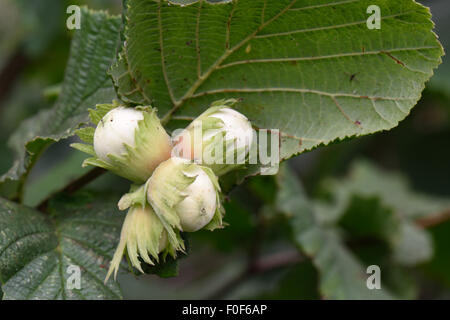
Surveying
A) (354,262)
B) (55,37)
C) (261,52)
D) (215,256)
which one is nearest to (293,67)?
(261,52)

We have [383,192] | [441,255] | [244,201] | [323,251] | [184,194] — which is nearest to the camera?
[184,194]

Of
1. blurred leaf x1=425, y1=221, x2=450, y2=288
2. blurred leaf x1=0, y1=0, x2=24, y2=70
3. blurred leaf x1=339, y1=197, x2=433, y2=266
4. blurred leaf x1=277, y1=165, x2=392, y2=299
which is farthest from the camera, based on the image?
blurred leaf x1=0, y1=0, x2=24, y2=70

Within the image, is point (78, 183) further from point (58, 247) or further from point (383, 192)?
point (383, 192)

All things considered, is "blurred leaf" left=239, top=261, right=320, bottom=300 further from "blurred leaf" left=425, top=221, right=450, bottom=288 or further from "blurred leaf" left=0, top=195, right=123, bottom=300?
"blurred leaf" left=0, top=195, right=123, bottom=300

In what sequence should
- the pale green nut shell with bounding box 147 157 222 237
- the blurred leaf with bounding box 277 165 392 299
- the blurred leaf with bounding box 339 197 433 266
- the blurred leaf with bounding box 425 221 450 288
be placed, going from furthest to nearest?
1. the blurred leaf with bounding box 425 221 450 288
2. the blurred leaf with bounding box 339 197 433 266
3. the blurred leaf with bounding box 277 165 392 299
4. the pale green nut shell with bounding box 147 157 222 237

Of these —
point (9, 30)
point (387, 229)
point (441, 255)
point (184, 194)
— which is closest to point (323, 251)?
point (387, 229)

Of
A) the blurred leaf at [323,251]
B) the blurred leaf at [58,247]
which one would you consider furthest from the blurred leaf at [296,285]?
the blurred leaf at [58,247]

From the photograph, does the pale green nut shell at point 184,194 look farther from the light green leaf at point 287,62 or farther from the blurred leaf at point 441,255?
the blurred leaf at point 441,255

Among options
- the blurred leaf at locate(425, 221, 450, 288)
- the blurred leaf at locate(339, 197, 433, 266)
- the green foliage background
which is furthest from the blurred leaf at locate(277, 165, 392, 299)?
the blurred leaf at locate(425, 221, 450, 288)
